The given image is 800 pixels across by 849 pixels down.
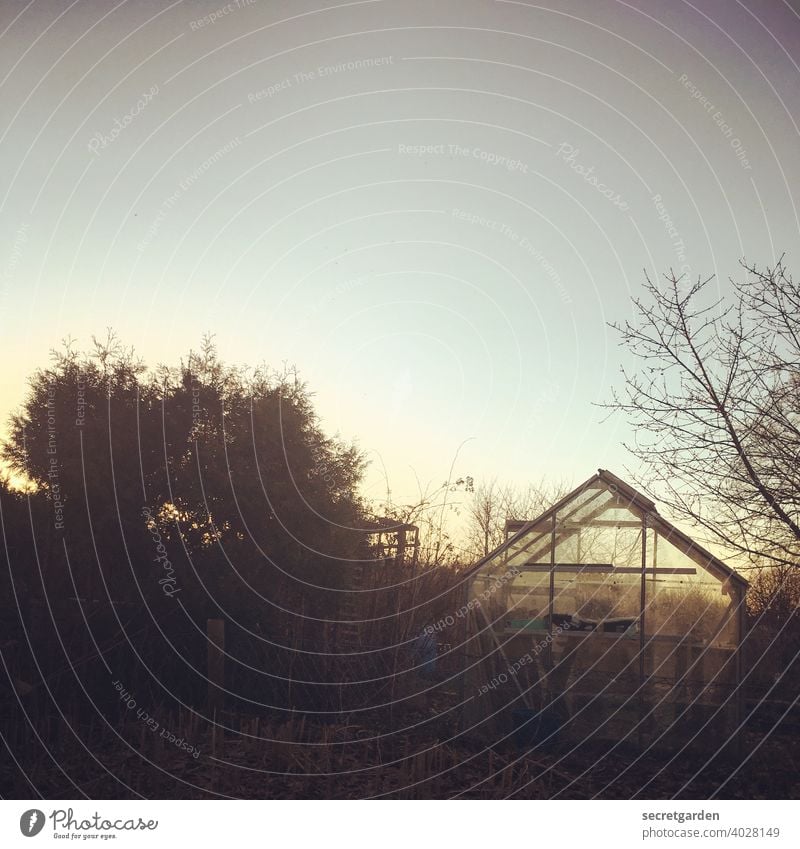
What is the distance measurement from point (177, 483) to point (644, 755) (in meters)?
9.08

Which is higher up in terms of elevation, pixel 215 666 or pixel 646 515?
pixel 646 515

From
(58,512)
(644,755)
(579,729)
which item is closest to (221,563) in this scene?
(58,512)

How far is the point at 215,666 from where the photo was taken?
1327 centimetres

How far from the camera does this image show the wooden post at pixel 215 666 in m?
13.2

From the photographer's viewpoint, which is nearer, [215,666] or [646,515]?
[215,666]

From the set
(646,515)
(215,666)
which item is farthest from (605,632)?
(215,666)
